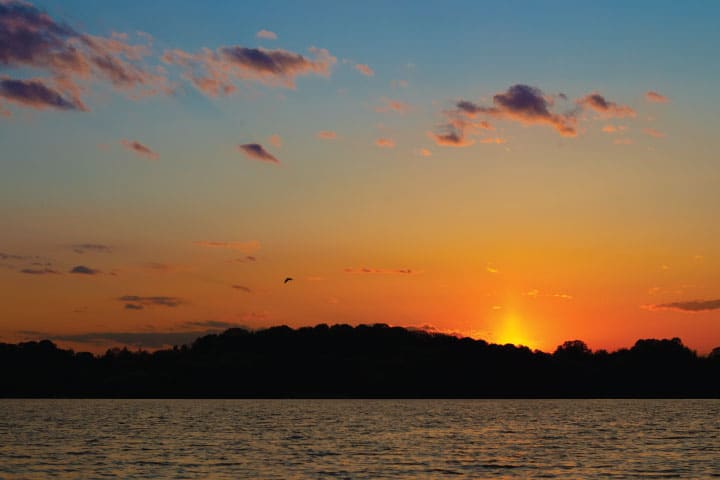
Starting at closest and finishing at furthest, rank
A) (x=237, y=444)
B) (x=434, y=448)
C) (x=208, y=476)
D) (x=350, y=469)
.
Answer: (x=208, y=476)
(x=350, y=469)
(x=434, y=448)
(x=237, y=444)

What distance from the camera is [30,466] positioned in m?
81.7

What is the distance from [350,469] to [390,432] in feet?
197

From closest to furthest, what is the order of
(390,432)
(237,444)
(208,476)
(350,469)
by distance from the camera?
(208,476)
(350,469)
(237,444)
(390,432)

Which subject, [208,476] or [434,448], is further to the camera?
[434,448]

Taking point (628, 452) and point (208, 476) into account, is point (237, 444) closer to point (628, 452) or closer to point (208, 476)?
point (208, 476)

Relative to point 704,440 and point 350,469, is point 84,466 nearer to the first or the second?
point 350,469

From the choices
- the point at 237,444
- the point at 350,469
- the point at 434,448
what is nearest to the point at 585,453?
the point at 434,448

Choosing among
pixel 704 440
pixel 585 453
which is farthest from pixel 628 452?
pixel 704 440

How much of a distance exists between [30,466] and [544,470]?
46.7m

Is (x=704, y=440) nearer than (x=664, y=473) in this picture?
No

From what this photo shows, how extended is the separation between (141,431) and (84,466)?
60.4 meters

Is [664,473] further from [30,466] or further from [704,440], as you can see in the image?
[30,466]

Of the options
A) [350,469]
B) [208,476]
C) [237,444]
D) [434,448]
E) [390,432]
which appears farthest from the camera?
[390,432]

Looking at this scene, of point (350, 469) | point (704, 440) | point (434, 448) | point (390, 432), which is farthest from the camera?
point (390, 432)
